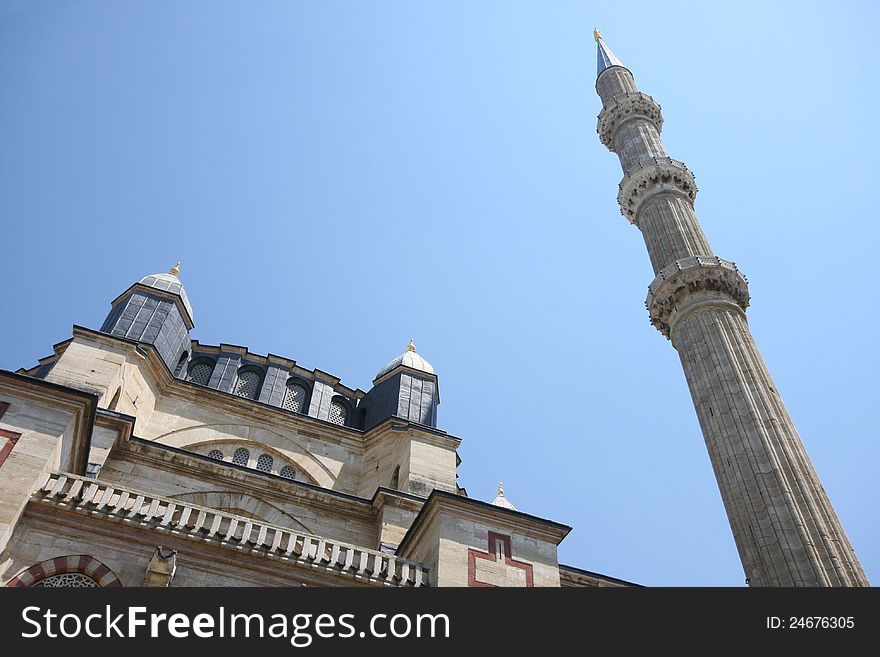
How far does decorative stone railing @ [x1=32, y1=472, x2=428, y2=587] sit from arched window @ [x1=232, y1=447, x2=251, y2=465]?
23.7 feet

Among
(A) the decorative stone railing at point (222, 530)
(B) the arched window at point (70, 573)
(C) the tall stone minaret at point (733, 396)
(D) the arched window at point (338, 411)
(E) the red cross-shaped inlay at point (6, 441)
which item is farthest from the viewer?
(D) the arched window at point (338, 411)

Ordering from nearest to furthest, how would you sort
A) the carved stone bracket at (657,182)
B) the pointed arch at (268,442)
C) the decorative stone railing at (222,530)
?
the decorative stone railing at (222,530), the pointed arch at (268,442), the carved stone bracket at (657,182)

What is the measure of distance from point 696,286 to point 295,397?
483 inches

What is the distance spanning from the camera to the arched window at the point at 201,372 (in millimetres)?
22062

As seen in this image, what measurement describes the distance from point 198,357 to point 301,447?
16.7ft

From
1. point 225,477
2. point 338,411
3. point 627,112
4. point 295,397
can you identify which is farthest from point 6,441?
point 627,112

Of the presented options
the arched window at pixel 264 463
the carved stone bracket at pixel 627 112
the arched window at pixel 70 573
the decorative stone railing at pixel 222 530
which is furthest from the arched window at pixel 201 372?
the carved stone bracket at pixel 627 112

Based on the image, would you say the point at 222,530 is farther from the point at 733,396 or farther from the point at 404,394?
the point at 733,396

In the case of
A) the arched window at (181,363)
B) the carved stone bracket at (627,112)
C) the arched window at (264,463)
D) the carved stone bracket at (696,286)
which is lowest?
the arched window at (264,463)

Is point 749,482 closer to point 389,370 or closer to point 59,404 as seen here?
point 389,370

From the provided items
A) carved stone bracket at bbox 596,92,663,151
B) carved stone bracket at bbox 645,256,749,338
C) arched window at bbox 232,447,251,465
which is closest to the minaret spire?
carved stone bracket at bbox 596,92,663,151

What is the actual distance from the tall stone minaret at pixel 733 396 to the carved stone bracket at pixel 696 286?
0.03 meters

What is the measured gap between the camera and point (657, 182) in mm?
24406

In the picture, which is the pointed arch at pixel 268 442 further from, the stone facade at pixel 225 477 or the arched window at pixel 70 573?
the arched window at pixel 70 573
